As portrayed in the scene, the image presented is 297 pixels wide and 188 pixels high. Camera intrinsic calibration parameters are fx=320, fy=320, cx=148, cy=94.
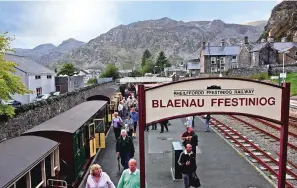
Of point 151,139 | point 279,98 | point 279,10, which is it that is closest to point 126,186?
point 279,98

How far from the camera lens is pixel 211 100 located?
6.35 meters

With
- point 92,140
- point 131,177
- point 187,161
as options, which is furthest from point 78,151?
point 131,177

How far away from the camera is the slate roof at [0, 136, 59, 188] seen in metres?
6.30

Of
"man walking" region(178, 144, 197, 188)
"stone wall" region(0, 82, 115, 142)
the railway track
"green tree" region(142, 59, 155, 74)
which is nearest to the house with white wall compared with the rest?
"stone wall" region(0, 82, 115, 142)

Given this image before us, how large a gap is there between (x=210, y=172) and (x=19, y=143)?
6.70 metres

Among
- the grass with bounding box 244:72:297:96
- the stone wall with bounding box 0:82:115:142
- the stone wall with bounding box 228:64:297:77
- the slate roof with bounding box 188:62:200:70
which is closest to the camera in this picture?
the stone wall with bounding box 0:82:115:142

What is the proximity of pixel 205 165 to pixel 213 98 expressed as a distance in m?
6.87

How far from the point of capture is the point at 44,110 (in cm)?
1811

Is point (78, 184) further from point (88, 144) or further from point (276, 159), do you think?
point (276, 159)

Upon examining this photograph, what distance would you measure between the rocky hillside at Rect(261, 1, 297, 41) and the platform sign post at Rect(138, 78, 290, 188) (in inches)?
3670

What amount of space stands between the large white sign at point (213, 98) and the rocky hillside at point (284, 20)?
306 ft

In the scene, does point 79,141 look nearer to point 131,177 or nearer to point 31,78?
point 131,177

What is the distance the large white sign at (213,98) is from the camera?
20.6ft

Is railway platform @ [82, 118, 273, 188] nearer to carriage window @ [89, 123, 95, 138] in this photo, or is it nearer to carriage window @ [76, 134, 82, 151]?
carriage window @ [89, 123, 95, 138]
